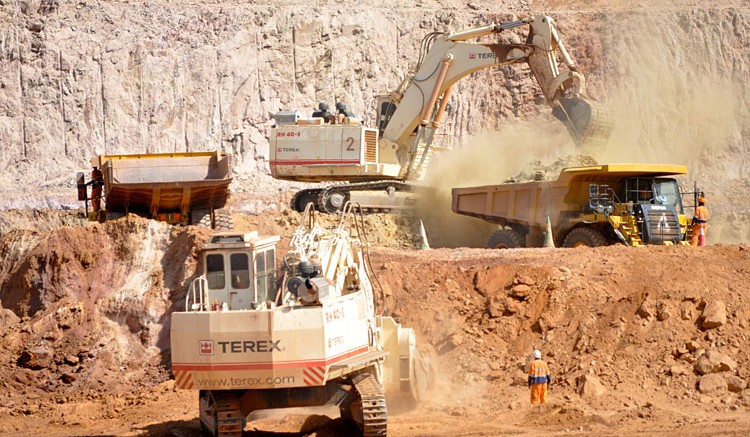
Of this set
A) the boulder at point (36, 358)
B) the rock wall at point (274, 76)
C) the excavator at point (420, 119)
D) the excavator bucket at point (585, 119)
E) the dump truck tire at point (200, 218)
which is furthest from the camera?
the rock wall at point (274, 76)

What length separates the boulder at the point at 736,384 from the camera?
48.9 feet

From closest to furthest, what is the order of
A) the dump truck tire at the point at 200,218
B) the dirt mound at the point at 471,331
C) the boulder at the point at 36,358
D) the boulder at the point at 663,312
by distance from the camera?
the dirt mound at the point at 471,331, the boulder at the point at 663,312, the boulder at the point at 36,358, the dump truck tire at the point at 200,218

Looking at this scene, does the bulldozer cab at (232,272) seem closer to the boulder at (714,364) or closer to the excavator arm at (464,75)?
the boulder at (714,364)

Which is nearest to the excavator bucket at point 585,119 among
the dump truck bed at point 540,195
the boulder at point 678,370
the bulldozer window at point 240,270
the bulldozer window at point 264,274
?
the dump truck bed at point 540,195

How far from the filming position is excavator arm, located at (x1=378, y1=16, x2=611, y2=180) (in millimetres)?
25109

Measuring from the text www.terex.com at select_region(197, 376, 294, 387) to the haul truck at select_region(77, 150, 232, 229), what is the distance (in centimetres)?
1058

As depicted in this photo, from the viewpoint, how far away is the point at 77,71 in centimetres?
3991

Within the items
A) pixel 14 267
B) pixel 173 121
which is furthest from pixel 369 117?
pixel 14 267

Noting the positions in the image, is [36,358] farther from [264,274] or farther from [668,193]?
[668,193]

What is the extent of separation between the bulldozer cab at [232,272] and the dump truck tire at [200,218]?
10.9 m

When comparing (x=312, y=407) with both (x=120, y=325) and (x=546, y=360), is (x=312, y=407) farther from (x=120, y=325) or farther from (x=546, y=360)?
(x=120, y=325)

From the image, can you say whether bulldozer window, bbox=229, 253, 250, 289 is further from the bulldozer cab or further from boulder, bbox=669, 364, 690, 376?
boulder, bbox=669, 364, 690, 376

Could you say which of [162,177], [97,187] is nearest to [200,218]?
[162,177]

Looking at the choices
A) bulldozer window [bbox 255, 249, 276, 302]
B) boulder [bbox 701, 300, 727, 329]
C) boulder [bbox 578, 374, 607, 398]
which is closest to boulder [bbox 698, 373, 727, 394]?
boulder [bbox 701, 300, 727, 329]
